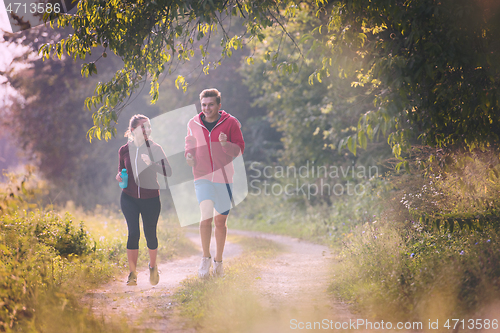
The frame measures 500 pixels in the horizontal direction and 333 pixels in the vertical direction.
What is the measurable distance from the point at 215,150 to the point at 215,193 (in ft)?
1.91

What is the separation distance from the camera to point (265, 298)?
4.90 metres

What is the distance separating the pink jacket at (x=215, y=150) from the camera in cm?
561

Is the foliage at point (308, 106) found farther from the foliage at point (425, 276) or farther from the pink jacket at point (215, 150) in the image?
the pink jacket at point (215, 150)

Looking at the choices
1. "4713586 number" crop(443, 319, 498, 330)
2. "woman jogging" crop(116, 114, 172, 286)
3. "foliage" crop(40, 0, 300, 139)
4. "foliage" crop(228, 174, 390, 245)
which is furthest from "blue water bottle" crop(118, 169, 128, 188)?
"foliage" crop(228, 174, 390, 245)

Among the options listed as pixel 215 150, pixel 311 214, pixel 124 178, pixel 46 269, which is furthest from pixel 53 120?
pixel 46 269

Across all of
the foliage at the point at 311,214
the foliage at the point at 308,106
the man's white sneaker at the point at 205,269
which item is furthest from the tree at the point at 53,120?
the man's white sneaker at the point at 205,269

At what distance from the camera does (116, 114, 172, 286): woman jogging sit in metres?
5.43

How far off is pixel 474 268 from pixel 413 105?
1696mm

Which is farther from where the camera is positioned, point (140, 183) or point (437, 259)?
point (140, 183)

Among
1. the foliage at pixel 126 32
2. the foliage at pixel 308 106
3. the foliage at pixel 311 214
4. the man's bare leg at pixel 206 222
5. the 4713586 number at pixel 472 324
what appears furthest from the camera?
the foliage at pixel 308 106

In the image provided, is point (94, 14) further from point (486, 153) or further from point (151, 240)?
point (486, 153)

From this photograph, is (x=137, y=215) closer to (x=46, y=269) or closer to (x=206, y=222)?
(x=206, y=222)

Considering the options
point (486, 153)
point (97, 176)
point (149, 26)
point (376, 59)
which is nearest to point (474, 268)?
point (486, 153)

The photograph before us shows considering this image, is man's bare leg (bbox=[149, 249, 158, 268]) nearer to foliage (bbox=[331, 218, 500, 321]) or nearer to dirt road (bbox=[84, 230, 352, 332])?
dirt road (bbox=[84, 230, 352, 332])
